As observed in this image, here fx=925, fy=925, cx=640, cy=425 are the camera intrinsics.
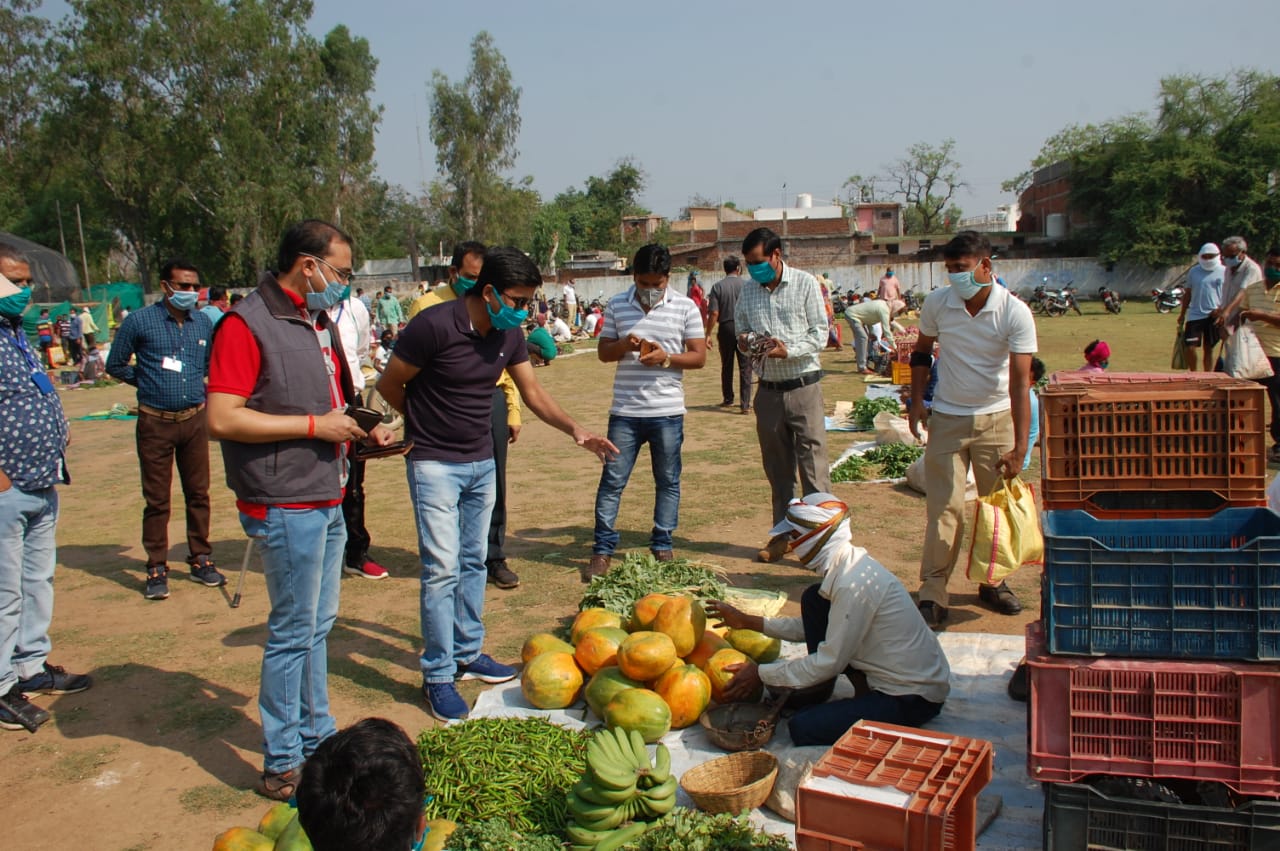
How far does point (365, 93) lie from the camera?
52.6m

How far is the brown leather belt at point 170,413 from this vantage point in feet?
22.2

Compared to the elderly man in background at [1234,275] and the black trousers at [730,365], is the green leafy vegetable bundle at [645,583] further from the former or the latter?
the black trousers at [730,365]

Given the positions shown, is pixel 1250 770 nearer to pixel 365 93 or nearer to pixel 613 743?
pixel 613 743

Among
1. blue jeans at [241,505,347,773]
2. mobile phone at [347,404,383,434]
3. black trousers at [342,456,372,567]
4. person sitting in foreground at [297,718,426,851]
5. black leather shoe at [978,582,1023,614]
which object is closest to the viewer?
person sitting in foreground at [297,718,426,851]

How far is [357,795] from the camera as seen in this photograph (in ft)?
7.22

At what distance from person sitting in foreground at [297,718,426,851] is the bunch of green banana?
1309 millimetres

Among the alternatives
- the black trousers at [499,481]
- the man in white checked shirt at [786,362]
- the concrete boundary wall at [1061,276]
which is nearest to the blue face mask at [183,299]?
the black trousers at [499,481]

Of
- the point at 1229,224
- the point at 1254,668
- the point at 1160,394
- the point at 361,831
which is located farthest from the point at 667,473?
the point at 1229,224

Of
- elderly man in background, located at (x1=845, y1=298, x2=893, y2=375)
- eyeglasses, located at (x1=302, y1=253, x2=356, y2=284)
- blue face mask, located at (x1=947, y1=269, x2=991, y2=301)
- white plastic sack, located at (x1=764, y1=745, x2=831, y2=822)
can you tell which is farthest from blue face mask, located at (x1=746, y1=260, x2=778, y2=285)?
elderly man in background, located at (x1=845, y1=298, x2=893, y2=375)

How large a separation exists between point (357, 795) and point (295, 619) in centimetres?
200

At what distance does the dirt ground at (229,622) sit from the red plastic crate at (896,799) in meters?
2.43

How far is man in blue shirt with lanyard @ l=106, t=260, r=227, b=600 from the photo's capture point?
22.0ft

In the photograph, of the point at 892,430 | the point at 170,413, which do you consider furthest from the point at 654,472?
the point at 892,430

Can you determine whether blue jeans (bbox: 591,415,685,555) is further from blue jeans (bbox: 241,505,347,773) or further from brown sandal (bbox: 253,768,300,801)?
brown sandal (bbox: 253,768,300,801)
